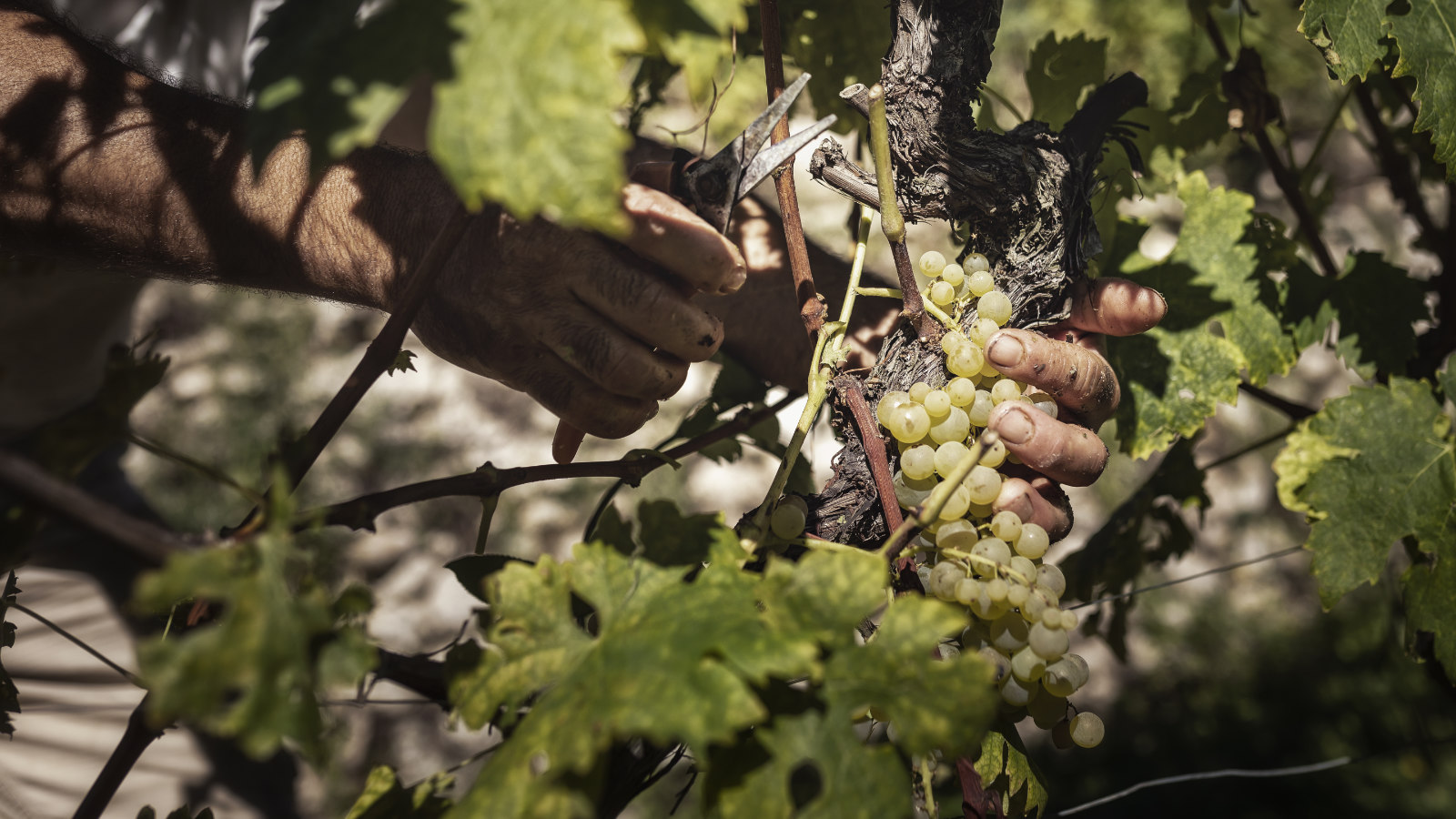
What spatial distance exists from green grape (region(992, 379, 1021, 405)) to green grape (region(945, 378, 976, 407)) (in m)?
0.04

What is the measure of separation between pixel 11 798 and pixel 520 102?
1958 mm

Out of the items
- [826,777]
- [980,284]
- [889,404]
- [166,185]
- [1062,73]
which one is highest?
[1062,73]

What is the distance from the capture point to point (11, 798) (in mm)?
1655

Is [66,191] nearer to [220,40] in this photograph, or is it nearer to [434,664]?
[434,664]

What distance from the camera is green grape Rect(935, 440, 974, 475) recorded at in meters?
0.78

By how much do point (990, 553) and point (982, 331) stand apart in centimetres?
21

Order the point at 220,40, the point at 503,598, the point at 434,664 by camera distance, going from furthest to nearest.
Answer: the point at 220,40 → the point at 434,664 → the point at 503,598

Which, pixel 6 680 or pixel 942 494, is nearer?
pixel 942 494

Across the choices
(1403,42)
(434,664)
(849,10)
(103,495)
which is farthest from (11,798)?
(1403,42)

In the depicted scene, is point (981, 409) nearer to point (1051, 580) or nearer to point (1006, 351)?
point (1006, 351)

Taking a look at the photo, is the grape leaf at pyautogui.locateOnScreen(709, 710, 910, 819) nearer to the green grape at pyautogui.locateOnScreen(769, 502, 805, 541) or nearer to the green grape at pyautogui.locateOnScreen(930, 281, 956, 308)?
the green grape at pyautogui.locateOnScreen(769, 502, 805, 541)

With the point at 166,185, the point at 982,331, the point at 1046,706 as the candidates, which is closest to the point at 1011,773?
the point at 1046,706

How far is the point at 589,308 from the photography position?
932 mm

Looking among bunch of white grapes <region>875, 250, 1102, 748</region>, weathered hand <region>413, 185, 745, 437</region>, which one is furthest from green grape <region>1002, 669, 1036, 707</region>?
weathered hand <region>413, 185, 745, 437</region>
